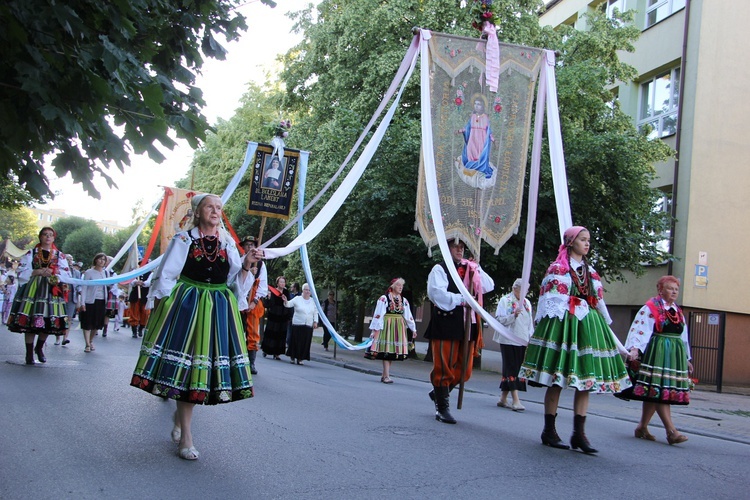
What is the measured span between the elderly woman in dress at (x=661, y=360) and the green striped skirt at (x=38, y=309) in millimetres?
7855

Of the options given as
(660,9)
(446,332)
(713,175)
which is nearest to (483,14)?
(446,332)

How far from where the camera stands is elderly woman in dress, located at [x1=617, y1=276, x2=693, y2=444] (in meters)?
7.69

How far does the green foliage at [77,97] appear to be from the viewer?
372 centimetres

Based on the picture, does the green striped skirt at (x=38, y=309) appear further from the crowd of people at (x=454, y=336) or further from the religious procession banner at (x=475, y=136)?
the religious procession banner at (x=475, y=136)

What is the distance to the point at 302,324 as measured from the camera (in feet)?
54.7

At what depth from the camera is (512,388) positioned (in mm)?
10383

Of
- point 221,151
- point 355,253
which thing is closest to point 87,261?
point 221,151

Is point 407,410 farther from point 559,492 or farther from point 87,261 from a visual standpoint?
point 87,261

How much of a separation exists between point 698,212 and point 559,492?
58.4 ft

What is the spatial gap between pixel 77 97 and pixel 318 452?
3.28m

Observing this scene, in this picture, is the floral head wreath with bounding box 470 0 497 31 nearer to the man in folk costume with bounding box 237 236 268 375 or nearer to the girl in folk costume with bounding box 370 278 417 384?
the man in folk costume with bounding box 237 236 268 375

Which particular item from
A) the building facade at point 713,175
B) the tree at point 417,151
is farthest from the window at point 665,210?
the tree at point 417,151

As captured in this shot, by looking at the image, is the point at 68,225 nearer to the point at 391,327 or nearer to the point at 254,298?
the point at 391,327

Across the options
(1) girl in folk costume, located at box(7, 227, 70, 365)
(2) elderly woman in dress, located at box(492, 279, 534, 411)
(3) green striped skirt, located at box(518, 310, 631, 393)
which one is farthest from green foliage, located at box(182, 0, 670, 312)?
(3) green striped skirt, located at box(518, 310, 631, 393)
